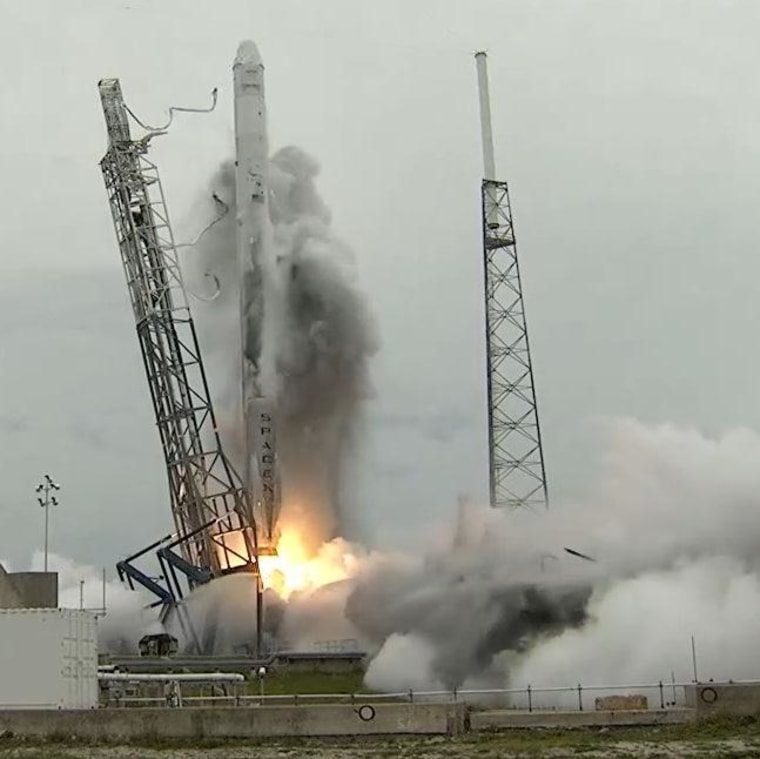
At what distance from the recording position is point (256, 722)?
79.5ft

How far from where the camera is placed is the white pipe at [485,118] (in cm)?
5819

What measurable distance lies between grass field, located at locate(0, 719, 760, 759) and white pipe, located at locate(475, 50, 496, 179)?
37.4 m

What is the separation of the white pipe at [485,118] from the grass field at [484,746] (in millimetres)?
37416

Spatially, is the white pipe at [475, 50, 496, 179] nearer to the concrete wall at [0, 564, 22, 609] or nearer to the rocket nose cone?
the rocket nose cone

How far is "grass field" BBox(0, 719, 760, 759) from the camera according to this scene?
22.0 metres

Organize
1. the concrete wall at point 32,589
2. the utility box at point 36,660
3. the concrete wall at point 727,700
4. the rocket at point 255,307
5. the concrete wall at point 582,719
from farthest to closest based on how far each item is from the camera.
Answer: the rocket at point 255,307, the concrete wall at point 32,589, the utility box at point 36,660, the concrete wall at point 582,719, the concrete wall at point 727,700

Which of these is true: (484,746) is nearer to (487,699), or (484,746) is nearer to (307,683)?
(487,699)

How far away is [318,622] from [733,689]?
33284 mm

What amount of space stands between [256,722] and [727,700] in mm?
9023

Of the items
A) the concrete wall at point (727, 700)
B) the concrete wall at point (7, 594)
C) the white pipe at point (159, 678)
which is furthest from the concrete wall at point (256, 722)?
the concrete wall at point (7, 594)

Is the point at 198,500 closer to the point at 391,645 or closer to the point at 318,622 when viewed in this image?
the point at 318,622

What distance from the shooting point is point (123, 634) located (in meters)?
61.2

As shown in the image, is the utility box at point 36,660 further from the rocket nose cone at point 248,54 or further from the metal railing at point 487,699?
the rocket nose cone at point 248,54

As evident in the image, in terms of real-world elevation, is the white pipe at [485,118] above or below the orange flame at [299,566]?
above
